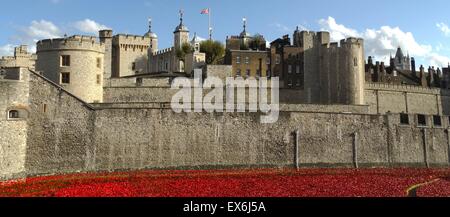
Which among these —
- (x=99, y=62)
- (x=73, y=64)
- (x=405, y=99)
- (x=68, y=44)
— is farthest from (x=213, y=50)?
(x=73, y=64)

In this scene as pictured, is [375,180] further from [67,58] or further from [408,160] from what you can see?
[67,58]

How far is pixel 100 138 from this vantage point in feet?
108

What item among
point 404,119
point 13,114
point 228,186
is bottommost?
point 228,186

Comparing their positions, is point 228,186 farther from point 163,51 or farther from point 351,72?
point 163,51

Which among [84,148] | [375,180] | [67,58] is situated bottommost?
[375,180]

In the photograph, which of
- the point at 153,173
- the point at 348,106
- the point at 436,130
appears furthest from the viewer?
the point at 348,106

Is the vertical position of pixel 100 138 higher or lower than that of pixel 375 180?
higher

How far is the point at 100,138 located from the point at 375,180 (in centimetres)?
1919

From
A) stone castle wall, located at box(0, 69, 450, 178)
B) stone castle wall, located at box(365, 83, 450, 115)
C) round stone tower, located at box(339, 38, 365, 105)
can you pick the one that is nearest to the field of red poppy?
stone castle wall, located at box(0, 69, 450, 178)

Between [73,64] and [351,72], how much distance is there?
114ft

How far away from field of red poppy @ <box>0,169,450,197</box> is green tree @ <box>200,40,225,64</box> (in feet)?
169

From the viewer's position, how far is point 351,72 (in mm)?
57844
